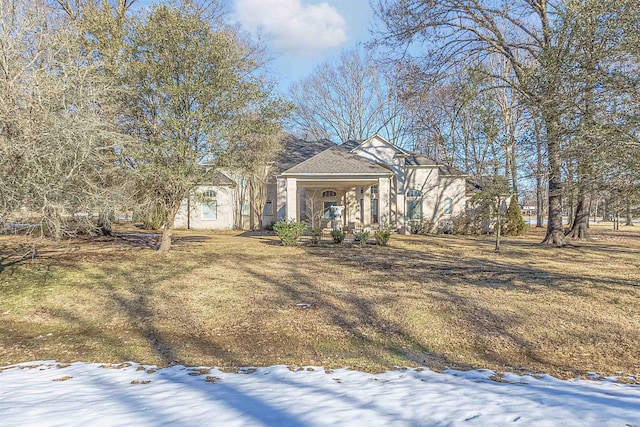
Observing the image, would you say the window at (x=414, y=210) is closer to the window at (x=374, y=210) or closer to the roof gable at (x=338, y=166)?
the window at (x=374, y=210)

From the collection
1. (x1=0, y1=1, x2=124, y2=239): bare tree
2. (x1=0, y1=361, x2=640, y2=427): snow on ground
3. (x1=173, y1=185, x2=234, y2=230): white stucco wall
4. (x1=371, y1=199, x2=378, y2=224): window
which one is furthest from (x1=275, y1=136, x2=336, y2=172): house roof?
(x1=0, y1=361, x2=640, y2=427): snow on ground

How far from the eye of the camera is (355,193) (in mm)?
23062

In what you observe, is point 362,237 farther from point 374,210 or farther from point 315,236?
point 374,210

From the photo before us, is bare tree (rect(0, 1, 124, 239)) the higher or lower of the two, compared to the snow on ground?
higher

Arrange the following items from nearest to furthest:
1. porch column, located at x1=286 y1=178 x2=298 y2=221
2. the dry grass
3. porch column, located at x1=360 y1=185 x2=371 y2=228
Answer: the dry grass → porch column, located at x1=286 y1=178 x2=298 y2=221 → porch column, located at x1=360 y1=185 x2=371 y2=228

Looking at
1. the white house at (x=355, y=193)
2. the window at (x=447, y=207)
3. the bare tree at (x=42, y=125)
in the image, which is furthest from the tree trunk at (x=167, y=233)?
the window at (x=447, y=207)

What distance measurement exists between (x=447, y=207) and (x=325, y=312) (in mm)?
17267

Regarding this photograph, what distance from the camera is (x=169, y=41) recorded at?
10.6m

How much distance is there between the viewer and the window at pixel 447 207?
22141 mm

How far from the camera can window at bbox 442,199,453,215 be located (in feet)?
72.6

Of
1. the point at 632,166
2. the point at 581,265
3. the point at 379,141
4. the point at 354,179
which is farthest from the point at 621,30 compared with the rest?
the point at 379,141

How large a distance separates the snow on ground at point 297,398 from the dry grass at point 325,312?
54 centimetres

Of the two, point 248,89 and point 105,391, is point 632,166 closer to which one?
point 105,391

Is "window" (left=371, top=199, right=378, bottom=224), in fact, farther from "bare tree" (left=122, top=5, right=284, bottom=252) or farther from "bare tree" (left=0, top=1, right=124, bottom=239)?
"bare tree" (left=0, top=1, right=124, bottom=239)
